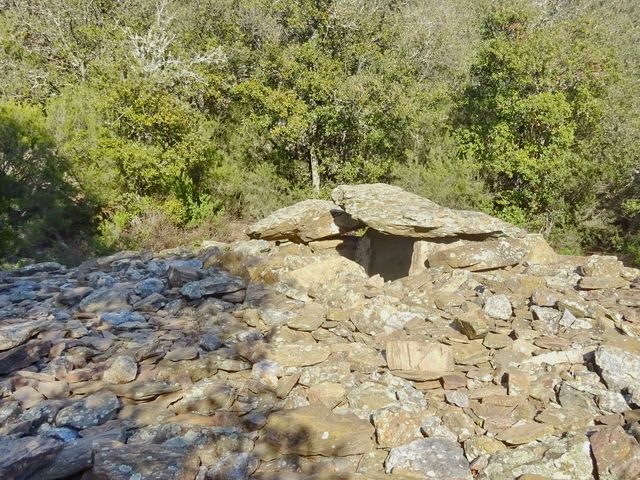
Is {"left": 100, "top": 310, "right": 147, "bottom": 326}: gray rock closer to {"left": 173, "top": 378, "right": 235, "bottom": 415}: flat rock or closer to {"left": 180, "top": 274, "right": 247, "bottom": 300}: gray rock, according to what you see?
{"left": 180, "top": 274, "right": 247, "bottom": 300}: gray rock

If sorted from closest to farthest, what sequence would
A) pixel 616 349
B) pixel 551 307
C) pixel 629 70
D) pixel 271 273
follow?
pixel 616 349
pixel 551 307
pixel 271 273
pixel 629 70

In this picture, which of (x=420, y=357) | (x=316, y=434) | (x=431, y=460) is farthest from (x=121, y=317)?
(x=431, y=460)

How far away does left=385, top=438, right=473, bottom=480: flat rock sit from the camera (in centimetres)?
338

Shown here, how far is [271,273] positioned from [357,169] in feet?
27.0

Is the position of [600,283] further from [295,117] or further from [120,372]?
[295,117]

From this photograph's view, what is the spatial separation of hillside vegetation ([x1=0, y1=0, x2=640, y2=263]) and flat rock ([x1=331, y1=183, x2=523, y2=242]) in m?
5.60

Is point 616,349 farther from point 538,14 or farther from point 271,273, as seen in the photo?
point 538,14

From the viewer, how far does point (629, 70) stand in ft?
52.9

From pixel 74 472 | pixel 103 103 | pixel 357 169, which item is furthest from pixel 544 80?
pixel 74 472

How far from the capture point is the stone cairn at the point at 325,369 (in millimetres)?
3420

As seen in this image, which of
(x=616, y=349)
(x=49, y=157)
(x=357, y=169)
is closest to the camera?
(x=616, y=349)

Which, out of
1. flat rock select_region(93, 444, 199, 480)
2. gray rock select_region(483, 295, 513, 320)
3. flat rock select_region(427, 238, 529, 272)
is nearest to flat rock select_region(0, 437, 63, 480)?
flat rock select_region(93, 444, 199, 480)

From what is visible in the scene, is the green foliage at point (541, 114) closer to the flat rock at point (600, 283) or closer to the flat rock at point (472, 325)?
the flat rock at point (600, 283)

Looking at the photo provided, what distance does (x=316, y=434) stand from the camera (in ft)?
11.8
